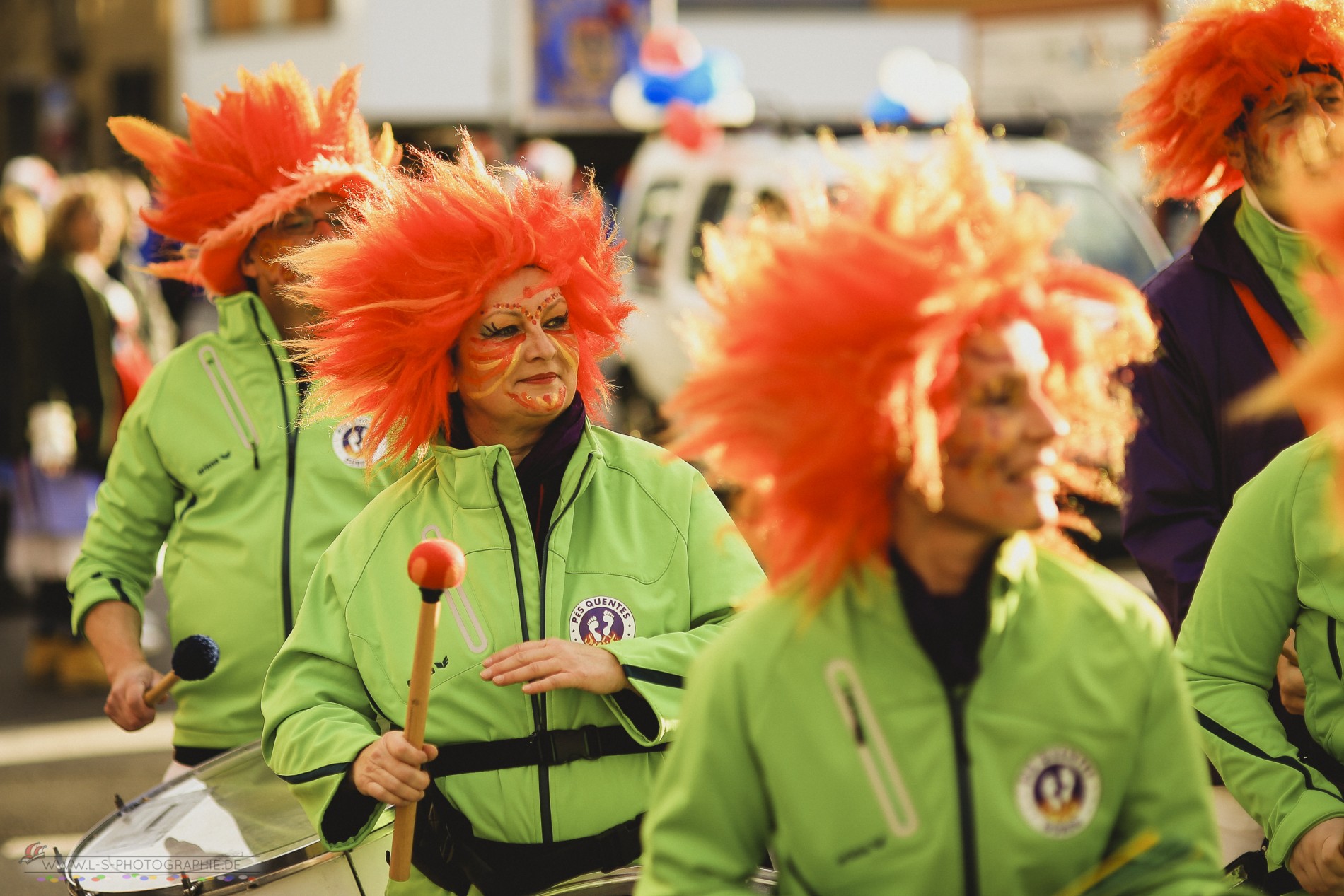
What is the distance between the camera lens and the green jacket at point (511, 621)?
277cm

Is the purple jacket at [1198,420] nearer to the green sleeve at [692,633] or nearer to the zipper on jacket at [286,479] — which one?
the green sleeve at [692,633]

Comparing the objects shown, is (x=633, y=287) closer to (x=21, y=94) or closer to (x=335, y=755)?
(x=335, y=755)

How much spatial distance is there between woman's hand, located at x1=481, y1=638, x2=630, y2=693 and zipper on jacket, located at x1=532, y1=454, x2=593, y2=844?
0.09 metres

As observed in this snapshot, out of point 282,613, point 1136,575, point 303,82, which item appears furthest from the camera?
point 1136,575

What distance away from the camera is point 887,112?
12.2m

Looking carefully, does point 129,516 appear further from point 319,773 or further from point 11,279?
point 11,279

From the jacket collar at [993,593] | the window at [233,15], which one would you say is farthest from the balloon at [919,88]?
the window at [233,15]

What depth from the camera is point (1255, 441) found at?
3.31 m

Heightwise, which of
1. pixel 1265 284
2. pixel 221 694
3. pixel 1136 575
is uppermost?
pixel 1265 284

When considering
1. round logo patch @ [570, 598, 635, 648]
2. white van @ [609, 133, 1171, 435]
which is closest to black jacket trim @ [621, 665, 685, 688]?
round logo patch @ [570, 598, 635, 648]

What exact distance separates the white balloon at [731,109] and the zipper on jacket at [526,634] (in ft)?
34.8

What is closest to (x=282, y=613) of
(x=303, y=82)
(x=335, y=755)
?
(x=335, y=755)

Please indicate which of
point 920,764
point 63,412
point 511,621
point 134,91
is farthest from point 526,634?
point 134,91

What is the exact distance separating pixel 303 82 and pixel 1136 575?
6488 mm
